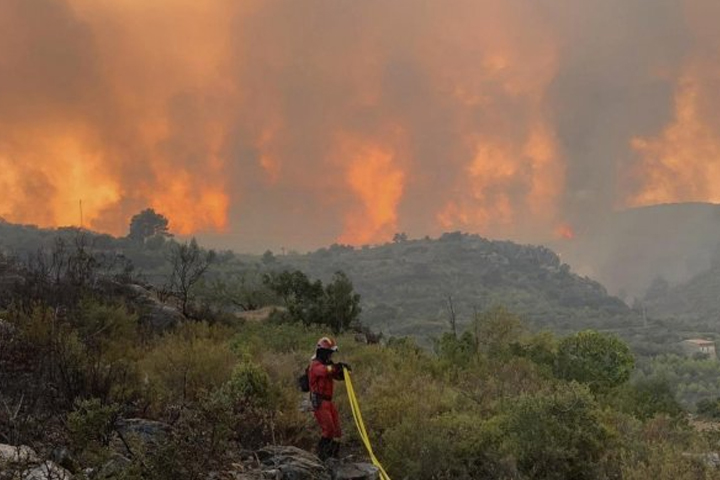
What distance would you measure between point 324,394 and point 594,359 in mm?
22150

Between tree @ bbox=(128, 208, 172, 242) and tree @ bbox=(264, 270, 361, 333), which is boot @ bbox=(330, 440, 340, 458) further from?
tree @ bbox=(128, 208, 172, 242)

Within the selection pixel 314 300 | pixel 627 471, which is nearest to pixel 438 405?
pixel 627 471

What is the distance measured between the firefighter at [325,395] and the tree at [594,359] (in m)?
17.2

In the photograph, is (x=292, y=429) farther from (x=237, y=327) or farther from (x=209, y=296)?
(x=209, y=296)

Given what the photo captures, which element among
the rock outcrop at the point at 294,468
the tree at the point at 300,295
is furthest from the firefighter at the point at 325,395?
the tree at the point at 300,295

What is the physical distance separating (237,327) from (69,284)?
7635 millimetres

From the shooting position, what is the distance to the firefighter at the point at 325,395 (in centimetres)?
Result: 899

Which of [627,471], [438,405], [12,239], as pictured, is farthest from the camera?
[12,239]

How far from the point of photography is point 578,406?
9.90m

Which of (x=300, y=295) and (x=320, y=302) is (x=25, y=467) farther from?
(x=300, y=295)

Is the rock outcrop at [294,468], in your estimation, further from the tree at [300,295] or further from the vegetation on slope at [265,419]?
the tree at [300,295]

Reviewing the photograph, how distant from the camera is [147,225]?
7239 inches

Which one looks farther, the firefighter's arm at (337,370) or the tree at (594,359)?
the tree at (594,359)

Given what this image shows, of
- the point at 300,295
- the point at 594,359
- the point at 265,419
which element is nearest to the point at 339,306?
the point at 300,295
